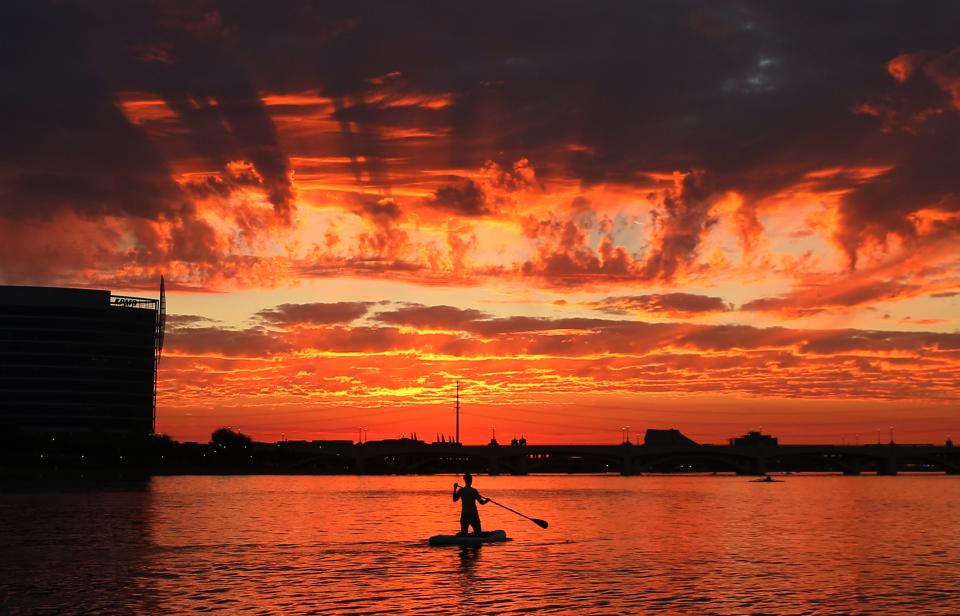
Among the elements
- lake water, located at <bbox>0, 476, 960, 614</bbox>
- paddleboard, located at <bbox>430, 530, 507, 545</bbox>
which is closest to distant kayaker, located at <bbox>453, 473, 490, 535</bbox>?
paddleboard, located at <bbox>430, 530, 507, 545</bbox>

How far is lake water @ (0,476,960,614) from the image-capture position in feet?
119

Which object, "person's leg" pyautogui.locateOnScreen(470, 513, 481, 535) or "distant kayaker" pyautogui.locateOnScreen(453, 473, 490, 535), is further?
"person's leg" pyautogui.locateOnScreen(470, 513, 481, 535)

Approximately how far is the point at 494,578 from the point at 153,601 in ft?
43.0

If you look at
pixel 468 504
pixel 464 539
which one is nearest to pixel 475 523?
pixel 464 539

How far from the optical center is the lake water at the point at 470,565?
36.2 m

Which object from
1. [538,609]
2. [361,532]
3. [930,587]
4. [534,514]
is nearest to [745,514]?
[534,514]

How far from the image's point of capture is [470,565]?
47844mm

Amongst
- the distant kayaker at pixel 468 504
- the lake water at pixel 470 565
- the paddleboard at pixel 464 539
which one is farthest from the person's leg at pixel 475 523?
the lake water at pixel 470 565

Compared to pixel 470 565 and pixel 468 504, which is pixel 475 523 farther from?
pixel 470 565

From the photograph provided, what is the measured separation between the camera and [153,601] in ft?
119

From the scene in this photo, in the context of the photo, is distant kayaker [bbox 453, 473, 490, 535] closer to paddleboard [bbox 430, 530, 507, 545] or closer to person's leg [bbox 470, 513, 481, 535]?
person's leg [bbox 470, 513, 481, 535]

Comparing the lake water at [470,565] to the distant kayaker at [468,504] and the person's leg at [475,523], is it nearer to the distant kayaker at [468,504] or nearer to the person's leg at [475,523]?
the person's leg at [475,523]

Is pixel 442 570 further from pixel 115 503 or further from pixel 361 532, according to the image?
pixel 115 503

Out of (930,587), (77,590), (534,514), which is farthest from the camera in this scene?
(534,514)
